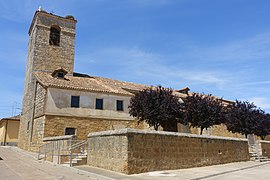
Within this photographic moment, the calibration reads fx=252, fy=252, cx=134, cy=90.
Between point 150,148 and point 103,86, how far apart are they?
15.0 meters

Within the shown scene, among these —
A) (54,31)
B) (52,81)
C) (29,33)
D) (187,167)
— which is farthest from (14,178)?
(29,33)

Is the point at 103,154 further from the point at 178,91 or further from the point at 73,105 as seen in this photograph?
the point at 178,91

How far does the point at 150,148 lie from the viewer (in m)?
11.2

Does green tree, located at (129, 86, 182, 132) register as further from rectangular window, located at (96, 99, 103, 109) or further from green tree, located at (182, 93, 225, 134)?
rectangular window, located at (96, 99, 103, 109)

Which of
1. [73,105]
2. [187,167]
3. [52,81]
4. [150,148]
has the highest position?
[52,81]

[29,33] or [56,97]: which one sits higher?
[29,33]

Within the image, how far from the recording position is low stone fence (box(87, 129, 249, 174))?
10.5 m

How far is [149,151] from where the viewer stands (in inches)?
439

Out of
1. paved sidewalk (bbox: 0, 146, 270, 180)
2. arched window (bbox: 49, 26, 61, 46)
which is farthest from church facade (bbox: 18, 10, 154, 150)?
paved sidewalk (bbox: 0, 146, 270, 180)

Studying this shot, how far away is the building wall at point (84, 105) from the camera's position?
21000 mm

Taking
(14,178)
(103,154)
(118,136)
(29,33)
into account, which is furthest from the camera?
(29,33)

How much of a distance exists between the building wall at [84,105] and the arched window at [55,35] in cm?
841

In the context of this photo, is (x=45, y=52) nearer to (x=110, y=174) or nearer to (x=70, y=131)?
(x=70, y=131)

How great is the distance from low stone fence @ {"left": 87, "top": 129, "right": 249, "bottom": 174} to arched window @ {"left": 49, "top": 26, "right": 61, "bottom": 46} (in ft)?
56.8
